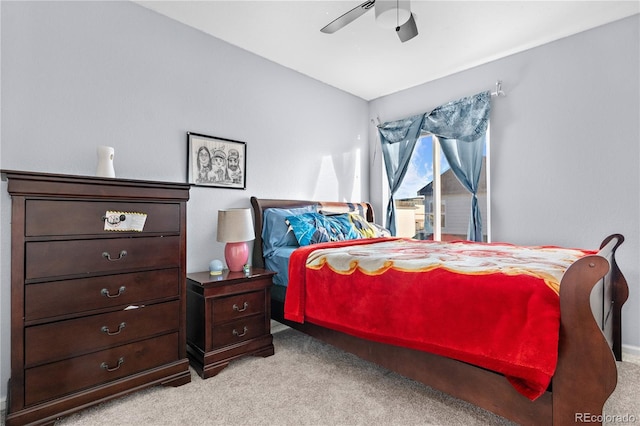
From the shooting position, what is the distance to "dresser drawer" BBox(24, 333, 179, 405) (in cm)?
154

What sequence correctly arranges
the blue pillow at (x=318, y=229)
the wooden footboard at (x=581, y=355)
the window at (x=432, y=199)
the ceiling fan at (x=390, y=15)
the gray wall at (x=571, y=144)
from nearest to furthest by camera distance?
the wooden footboard at (x=581, y=355) → the ceiling fan at (x=390, y=15) → the gray wall at (x=571, y=144) → the blue pillow at (x=318, y=229) → the window at (x=432, y=199)

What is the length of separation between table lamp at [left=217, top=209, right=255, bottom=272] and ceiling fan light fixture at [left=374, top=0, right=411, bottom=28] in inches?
64.4

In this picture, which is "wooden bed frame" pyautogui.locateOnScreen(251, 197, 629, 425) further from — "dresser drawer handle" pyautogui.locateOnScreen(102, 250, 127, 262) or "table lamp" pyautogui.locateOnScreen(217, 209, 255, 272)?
"dresser drawer handle" pyautogui.locateOnScreen(102, 250, 127, 262)

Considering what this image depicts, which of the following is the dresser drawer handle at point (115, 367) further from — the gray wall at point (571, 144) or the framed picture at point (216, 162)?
the gray wall at point (571, 144)

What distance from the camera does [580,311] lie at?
47.5 inches

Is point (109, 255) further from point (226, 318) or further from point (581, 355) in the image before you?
point (581, 355)

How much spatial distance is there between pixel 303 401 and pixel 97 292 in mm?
1253

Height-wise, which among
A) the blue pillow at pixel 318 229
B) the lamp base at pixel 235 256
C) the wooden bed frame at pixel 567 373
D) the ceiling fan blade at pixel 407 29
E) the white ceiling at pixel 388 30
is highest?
the white ceiling at pixel 388 30

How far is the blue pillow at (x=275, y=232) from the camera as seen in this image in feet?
9.26

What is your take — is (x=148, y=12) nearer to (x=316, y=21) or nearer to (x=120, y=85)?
(x=120, y=85)

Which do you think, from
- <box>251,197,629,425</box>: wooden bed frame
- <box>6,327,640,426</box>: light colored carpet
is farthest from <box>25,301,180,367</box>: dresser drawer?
<box>251,197,629,425</box>: wooden bed frame

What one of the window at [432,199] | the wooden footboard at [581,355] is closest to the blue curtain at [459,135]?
the window at [432,199]

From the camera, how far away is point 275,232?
2.84 meters

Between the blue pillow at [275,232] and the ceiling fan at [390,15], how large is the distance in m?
1.55
